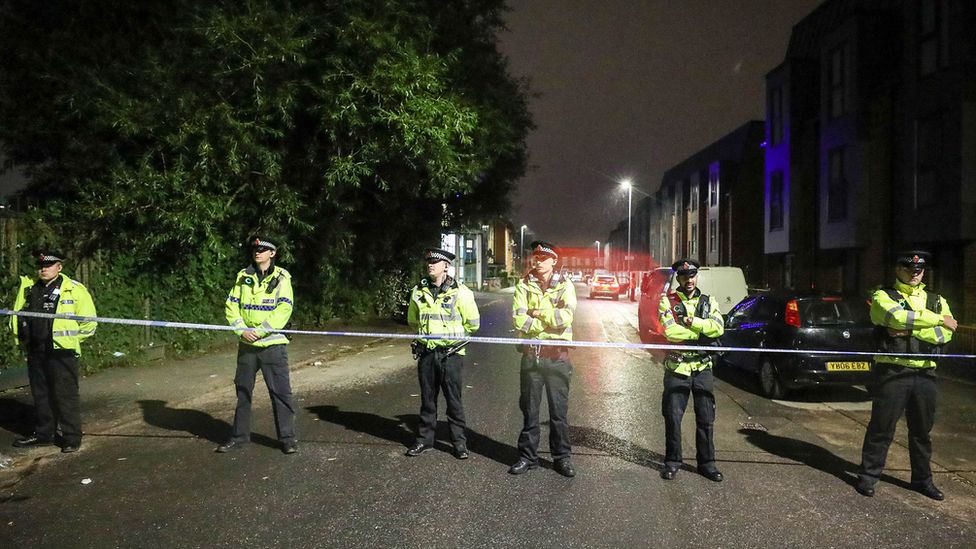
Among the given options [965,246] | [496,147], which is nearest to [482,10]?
[496,147]

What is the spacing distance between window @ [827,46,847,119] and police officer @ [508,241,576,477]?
19.0 meters

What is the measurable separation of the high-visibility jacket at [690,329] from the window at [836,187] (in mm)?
17712

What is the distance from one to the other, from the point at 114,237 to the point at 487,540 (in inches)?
364

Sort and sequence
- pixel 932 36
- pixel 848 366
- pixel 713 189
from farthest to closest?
pixel 713 189, pixel 932 36, pixel 848 366

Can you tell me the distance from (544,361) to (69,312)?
168 inches

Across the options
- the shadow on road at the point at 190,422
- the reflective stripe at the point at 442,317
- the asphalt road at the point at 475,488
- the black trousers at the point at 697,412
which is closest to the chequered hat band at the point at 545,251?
the reflective stripe at the point at 442,317

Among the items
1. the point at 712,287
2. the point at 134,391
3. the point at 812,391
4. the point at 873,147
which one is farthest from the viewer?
the point at 873,147

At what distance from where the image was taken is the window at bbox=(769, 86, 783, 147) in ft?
85.6

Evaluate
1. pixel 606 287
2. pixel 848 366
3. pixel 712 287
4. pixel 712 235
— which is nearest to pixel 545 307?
pixel 848 366

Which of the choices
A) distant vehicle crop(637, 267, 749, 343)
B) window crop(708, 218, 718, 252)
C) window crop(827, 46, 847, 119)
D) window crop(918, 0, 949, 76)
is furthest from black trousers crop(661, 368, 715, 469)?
window crop(708, 218, 718, 252)

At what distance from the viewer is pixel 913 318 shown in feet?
17.5

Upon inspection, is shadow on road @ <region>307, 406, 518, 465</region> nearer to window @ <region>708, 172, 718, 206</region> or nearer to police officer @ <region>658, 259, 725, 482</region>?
police officer @ <region>658, 259, 725, 482</region>

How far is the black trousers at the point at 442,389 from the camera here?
6168mm

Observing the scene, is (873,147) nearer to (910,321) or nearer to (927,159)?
(927,159)
